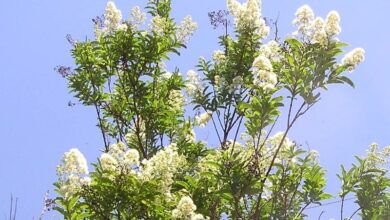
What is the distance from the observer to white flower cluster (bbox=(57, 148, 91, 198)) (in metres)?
5.30

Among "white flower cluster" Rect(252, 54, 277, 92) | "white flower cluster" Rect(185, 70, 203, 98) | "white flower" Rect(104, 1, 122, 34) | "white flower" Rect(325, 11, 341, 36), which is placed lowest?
"white flower cluster" Rect(252, 54, 277, 92)

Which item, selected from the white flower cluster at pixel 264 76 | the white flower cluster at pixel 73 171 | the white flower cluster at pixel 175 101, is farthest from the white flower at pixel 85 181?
the white flower cluster at pixel 175 101

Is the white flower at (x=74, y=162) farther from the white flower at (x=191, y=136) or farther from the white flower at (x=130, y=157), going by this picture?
the white flower at (x=191, y=136)

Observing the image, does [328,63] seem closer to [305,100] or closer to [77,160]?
[305,100]

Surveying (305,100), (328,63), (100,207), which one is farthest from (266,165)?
(100,207)

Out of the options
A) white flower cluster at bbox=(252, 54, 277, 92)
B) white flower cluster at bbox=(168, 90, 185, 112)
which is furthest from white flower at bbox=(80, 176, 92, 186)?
white flower cluster at bbox=(168, 90, 185, 112)

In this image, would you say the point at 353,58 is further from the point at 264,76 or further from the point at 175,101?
the point at 175,101

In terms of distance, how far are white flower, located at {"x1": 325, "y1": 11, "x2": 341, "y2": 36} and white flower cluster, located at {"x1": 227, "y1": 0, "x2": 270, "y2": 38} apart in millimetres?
1207

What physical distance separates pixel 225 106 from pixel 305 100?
160cm

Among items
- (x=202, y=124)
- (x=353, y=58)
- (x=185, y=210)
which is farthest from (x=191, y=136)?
(x=185, y=210)

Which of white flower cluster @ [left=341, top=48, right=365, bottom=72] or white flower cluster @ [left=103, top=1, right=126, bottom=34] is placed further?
white flower cluster @ [left=103, top=1, right=126, bottom=34]

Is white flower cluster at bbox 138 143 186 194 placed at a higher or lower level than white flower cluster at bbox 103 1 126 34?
lower

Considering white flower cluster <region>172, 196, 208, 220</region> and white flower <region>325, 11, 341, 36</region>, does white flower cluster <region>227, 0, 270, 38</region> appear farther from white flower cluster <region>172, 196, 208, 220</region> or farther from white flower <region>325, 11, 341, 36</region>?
white flower cluster <region>172, 196, 208, 220</region>

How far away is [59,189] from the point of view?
5.47 meters
